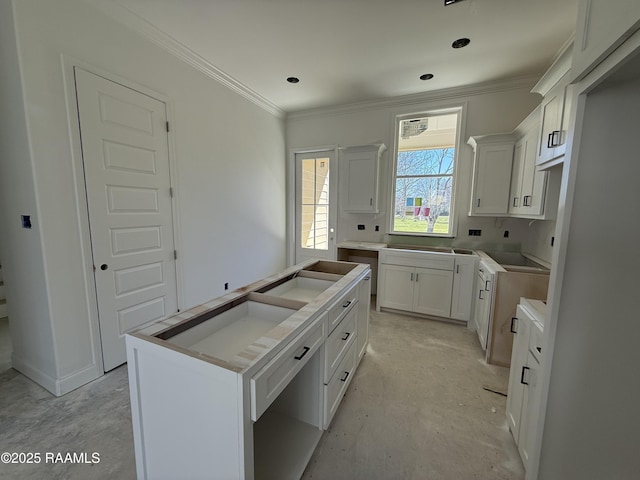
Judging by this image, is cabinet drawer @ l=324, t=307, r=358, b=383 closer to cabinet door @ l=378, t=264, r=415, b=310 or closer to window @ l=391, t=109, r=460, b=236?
cabinet door @ l=378, t=264, r=415, b=310

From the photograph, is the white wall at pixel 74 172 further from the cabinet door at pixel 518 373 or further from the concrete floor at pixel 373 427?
the cabinet door at pixel 518 373

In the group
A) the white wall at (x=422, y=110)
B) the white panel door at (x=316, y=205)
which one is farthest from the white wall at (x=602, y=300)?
the white panel door at (x=316, y=205)

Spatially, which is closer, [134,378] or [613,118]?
[613,118]

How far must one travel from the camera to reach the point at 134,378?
1030 mm

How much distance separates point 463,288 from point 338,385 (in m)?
2.12

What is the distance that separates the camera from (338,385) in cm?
175

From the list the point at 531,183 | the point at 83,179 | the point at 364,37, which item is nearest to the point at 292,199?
the point at 364,37

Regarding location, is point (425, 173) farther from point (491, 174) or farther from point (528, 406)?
point (528, 406)

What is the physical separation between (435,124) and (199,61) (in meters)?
3.12

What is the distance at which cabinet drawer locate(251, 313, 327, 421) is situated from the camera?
0.86 meters

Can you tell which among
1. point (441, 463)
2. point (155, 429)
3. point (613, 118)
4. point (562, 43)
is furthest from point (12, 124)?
point (562, 43)

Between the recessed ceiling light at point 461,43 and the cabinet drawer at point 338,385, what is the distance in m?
2.92

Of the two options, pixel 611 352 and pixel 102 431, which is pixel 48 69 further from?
pixel 611 352

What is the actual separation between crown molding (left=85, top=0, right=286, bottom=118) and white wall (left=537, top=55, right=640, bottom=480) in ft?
10.2
